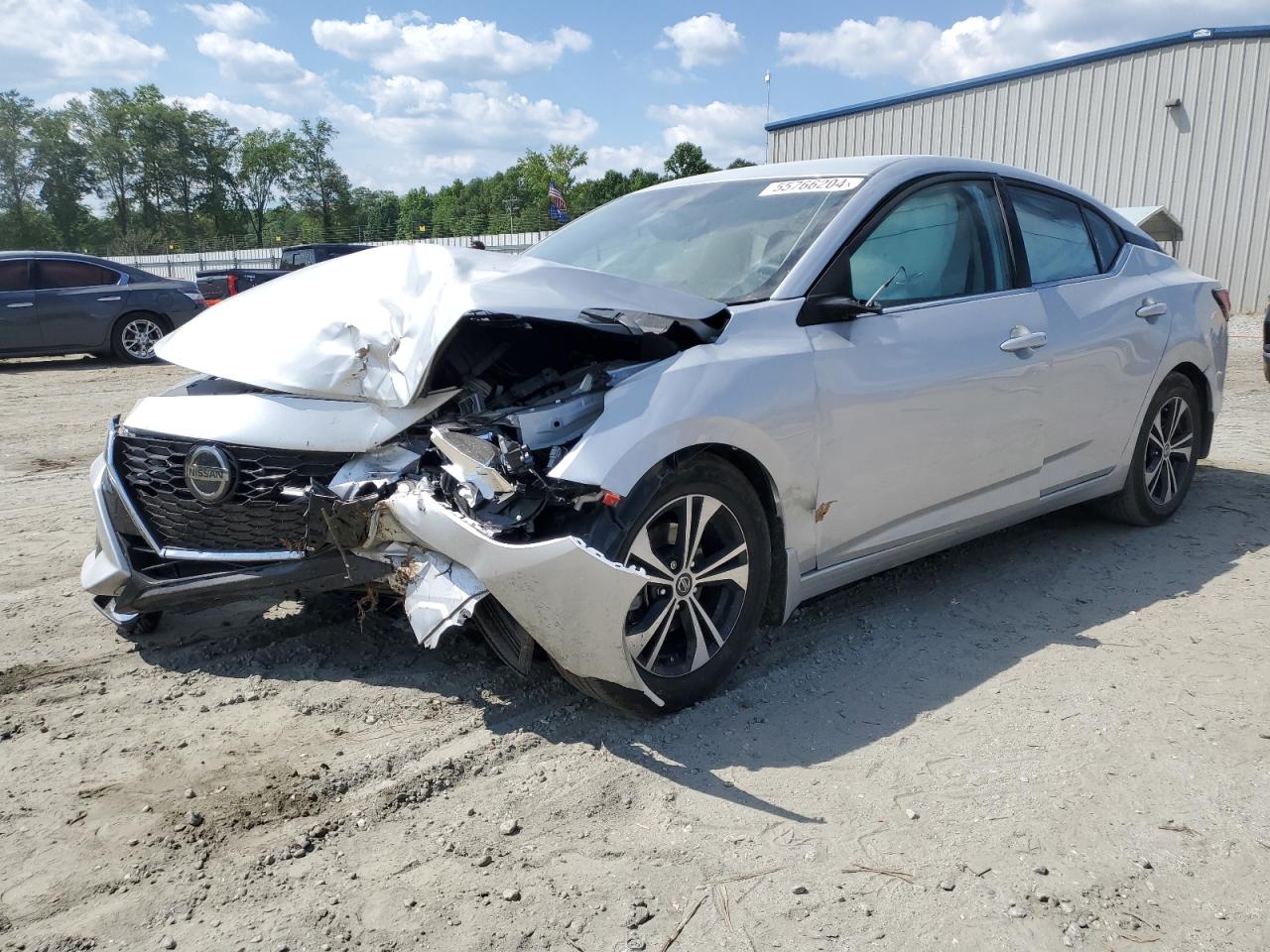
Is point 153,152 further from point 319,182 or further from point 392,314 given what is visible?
point 392,314

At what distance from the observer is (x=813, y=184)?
3.99m

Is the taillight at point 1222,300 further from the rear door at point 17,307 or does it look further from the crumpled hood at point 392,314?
the rear door at point 17,307

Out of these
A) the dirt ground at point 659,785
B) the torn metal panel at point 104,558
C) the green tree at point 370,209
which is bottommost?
the dirt ground at point 659,785

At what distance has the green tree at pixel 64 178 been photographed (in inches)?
2891

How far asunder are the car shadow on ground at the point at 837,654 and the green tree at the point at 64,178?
3173 inches

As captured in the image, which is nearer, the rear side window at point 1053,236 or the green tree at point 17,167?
the rear side window at point 1053,236

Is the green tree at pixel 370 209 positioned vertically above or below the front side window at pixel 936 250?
above

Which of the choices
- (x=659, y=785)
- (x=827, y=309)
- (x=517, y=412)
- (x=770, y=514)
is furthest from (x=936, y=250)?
(x=659, y=785)

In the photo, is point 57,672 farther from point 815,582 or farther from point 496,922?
point 815,582

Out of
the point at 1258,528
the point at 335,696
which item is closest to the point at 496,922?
the point at 335,696

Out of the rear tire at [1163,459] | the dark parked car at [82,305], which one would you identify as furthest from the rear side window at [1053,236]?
the dark parked car at [82,305]

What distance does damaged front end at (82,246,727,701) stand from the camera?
2828mm

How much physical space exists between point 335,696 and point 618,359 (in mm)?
1469

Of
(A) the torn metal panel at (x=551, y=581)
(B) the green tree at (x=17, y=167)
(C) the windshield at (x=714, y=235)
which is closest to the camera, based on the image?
(A) the torn metal panel at (x=551, y=581)
